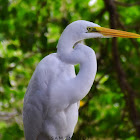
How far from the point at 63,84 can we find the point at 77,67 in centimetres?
78

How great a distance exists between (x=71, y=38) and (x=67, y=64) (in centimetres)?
7

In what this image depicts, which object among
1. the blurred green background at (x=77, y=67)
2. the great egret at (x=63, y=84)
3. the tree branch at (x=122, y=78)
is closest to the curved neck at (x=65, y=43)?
the great egret at (x=63, y=84)

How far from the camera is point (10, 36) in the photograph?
152cm

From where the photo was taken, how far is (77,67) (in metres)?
1.47

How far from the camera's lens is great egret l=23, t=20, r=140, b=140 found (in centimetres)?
69

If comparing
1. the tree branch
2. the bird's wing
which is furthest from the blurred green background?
the bird's wing

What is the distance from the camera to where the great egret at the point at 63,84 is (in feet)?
2.27

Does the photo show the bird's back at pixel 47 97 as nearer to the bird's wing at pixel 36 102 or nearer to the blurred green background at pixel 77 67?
the bird's wing at pixel 36 102

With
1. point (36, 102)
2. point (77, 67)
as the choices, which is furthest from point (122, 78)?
point (36, 102)

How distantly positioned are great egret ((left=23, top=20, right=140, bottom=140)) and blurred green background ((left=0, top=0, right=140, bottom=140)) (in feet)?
2.00

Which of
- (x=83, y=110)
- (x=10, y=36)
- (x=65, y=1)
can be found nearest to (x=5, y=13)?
(x=10, y=36)

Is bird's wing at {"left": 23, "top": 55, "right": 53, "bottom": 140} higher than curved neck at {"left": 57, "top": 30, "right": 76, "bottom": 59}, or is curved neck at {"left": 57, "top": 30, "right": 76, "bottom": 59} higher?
curved neck at {"left": 57, "top": 30, "right": 76, "bottom": 59}

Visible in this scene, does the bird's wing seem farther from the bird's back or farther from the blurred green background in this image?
the blurred green background

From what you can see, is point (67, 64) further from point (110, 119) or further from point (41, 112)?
point (110, 119)
